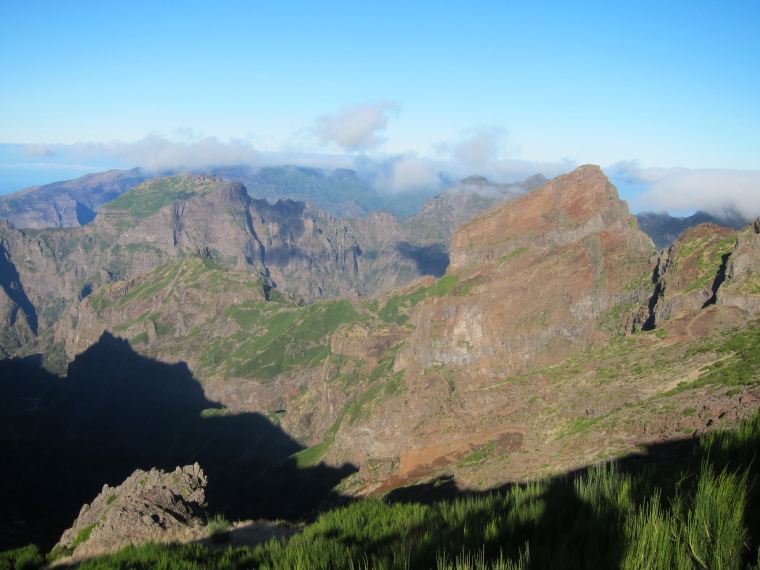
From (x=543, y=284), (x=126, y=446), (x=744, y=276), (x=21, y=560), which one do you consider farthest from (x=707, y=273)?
(x=126, y=446)

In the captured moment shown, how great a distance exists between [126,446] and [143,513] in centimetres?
14288

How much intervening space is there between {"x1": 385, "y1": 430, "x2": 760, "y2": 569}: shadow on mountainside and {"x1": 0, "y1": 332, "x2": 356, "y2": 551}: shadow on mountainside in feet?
159

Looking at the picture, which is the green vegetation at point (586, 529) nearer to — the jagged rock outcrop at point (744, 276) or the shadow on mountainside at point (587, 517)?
the shadow on mountainside at point (587, 517)

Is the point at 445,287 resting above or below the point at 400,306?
above

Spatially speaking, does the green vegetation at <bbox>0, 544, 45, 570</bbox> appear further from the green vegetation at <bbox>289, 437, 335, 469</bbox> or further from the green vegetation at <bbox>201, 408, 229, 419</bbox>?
the green vegetation at <bbox>201, 408, 229, 419</bbox>

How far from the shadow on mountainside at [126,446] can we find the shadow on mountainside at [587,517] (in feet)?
159

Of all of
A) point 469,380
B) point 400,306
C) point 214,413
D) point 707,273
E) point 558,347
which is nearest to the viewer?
point 707,273

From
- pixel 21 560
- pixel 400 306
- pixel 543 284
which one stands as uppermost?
pixel 543 284

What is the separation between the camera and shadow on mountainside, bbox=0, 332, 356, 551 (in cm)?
9200

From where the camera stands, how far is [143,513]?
26656mm

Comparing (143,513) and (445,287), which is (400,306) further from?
(143,513)

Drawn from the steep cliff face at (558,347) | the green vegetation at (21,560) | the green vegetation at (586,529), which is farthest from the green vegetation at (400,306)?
the green vegetation at (586,529)

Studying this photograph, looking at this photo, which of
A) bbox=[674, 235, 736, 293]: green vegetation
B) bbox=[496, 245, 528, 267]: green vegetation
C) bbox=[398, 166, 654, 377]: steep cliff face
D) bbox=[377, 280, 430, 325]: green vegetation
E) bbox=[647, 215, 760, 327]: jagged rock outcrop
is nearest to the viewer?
bbox=[647, 215, 760, 327]: jagged rock outcrop

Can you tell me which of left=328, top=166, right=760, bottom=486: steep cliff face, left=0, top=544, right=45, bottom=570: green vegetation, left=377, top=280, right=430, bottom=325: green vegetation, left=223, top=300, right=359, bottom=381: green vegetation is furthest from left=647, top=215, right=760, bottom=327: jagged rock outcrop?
left=223, top=300, right=359, bottom=381: green vegetation
